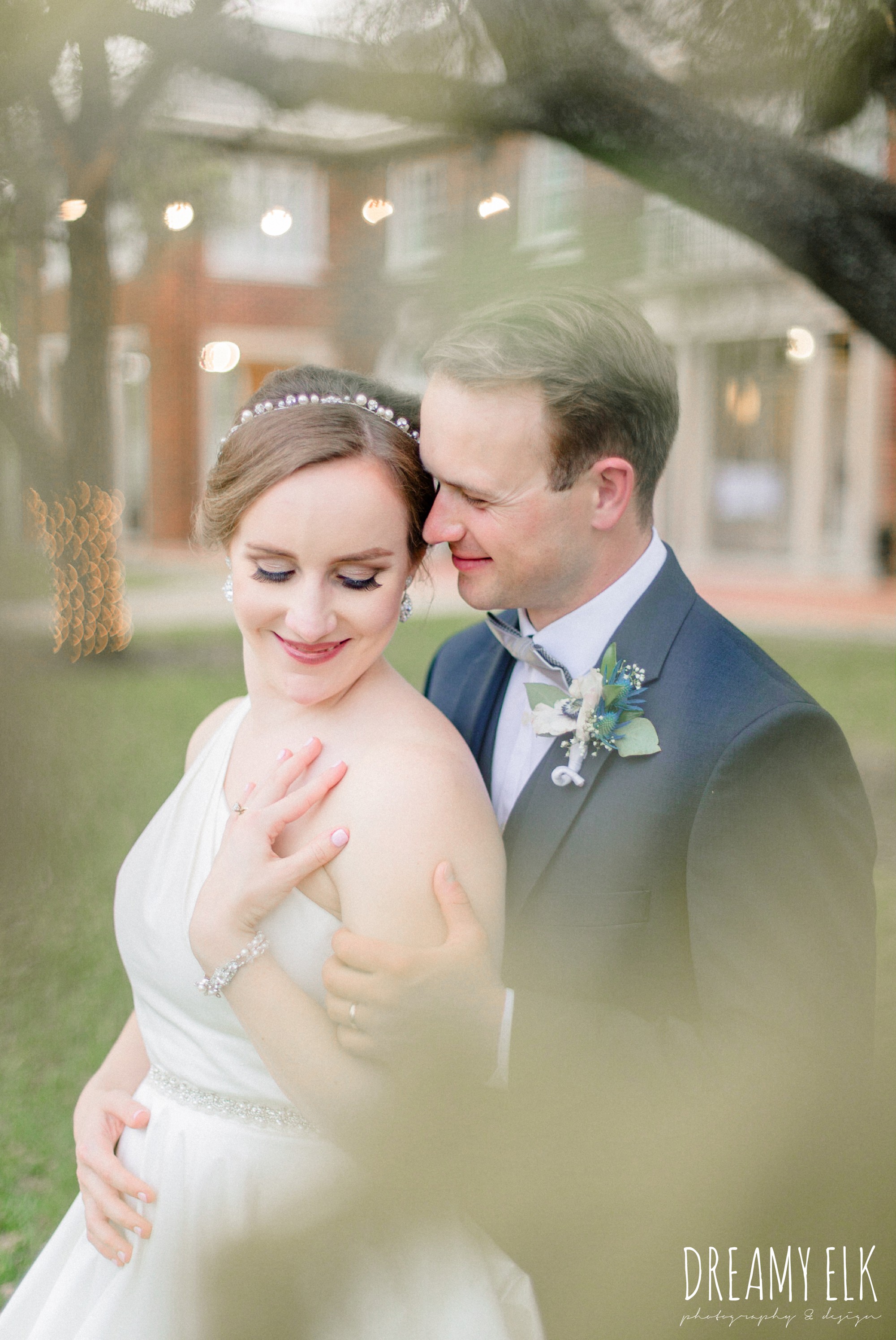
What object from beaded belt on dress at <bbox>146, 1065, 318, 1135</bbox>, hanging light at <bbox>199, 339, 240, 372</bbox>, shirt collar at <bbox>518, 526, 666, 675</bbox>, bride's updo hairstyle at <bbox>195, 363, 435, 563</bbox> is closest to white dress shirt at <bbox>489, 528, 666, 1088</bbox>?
shirt collar at <bbox>518, 526, 666, 675</bbox>

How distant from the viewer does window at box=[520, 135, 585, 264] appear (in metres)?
0.75

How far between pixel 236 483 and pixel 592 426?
423 millimetres

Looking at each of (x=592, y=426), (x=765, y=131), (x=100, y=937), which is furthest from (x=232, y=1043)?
(x=765, y=131)

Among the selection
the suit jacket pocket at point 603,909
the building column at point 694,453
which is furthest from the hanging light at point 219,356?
the suit jacket pocket at point 603,909

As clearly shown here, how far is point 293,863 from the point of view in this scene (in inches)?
43.3

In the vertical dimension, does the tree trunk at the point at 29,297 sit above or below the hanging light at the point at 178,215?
below

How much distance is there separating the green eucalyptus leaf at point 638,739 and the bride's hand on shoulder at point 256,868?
0.34 meters

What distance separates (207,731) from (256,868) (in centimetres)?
35

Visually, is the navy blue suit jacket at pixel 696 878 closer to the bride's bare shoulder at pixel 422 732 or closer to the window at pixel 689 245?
the bride's bare shoulder at pixel 422 732

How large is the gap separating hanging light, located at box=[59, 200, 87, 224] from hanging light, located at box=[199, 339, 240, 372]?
0.49 feet

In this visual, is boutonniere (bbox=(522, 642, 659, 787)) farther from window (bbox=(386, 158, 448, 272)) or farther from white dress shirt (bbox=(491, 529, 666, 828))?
window (bbox=(386, 158, 448, 272))

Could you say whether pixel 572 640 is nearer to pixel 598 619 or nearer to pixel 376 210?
pixel 598 619

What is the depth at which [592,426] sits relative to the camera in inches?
48.3

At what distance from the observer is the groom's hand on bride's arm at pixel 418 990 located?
100cm
